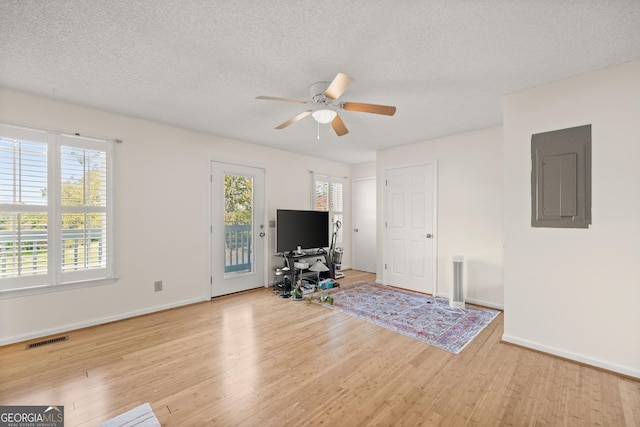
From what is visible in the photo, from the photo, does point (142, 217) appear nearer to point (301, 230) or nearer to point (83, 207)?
point (83, 207)

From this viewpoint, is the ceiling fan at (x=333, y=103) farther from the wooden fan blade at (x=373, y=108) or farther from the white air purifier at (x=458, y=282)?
the white air purifier at (x=458, y=282)

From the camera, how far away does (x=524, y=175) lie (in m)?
2.66

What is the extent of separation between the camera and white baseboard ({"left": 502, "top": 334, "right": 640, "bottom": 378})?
2.15m

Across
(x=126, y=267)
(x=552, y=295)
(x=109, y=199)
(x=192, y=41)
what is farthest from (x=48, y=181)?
(x=552, y=295)

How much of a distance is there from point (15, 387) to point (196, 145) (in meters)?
3.09

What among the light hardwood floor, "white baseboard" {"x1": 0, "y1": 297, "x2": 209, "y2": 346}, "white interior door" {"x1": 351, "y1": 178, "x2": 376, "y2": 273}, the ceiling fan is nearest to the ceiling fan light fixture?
the ceiling fan

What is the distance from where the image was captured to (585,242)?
2.35 metres

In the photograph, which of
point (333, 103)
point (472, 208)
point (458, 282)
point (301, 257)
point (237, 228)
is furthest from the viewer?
point (301, 257)

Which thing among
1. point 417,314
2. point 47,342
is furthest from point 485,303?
point 47,342

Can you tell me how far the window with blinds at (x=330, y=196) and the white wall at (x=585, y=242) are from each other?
3522mm

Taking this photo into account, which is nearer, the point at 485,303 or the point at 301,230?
the point at 485,303

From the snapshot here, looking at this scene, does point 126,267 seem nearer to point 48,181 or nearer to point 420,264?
point 48,181

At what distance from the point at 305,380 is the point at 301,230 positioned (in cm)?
300

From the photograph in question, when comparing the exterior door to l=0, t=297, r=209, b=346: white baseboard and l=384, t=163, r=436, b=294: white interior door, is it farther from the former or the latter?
l=384, t=163, r=436, b=294: white interior door
